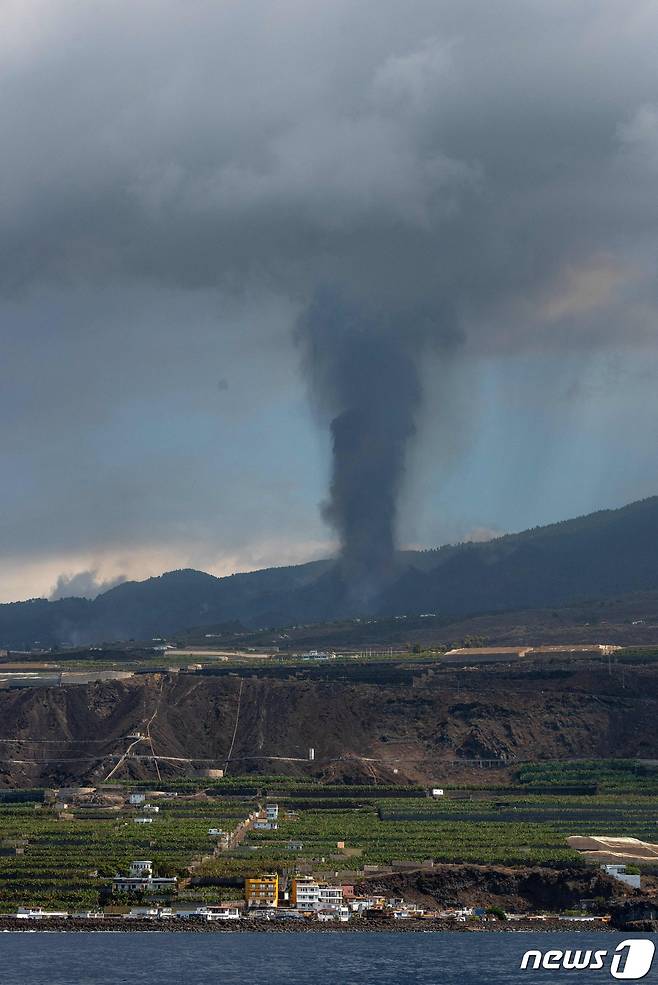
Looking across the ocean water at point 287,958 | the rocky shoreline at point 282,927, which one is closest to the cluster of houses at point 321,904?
the rocky shoreline at point 282,927

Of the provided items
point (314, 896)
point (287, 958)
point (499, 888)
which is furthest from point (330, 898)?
point (287, 958)

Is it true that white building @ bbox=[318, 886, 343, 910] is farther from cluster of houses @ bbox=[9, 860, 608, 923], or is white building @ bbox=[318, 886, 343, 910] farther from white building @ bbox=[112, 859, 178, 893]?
white building @ bbox=[112, 859, 178, 893]

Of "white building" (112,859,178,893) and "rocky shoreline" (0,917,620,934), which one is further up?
"white building" (112,859,178,893)

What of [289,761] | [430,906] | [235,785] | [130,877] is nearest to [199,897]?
[130,877]

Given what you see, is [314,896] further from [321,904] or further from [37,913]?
[37,913]

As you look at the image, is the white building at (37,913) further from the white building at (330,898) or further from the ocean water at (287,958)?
the white building at (330,898)

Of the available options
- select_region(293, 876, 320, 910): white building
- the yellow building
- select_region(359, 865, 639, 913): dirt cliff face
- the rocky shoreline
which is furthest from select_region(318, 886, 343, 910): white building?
select_region(359, 865, 639, 913): dirt cliff face
